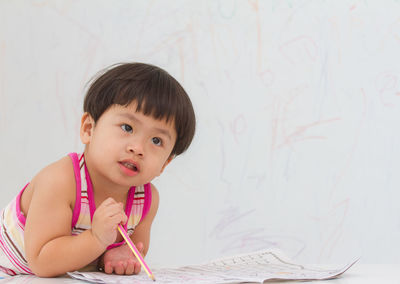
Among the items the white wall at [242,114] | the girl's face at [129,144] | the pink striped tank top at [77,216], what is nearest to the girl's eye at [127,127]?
the girl's face at [129,144]

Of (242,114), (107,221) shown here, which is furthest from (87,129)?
(242,114)

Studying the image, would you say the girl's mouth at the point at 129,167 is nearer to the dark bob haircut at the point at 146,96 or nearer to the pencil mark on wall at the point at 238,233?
the dark bob haircut at the point at 146,96

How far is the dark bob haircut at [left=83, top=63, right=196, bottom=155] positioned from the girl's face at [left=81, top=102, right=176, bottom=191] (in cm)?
1

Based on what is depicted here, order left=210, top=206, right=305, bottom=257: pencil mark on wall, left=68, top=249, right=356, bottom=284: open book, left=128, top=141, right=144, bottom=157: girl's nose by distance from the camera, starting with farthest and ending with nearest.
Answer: left=210, top=206, right=305, bottom=257: pencil mark on wall, left=128, top=141, right=144, bottom=157: girl's nose, left=68, top=249, right=356, bottom=284: open book

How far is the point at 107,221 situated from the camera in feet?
2.35

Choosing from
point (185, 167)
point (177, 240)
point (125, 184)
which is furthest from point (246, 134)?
point (125, 184)

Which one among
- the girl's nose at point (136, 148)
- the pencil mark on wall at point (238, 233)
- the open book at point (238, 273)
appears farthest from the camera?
the pencil mark on wall at point (238, 233)

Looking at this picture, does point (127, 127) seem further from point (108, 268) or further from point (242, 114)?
point (242, 114)

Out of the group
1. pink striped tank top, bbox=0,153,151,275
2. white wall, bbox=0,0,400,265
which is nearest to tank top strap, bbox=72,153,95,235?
pink striped tank top, bbox=0,153,151,275

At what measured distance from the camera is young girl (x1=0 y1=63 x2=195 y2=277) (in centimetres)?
73

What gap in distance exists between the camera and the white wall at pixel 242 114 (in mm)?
1501

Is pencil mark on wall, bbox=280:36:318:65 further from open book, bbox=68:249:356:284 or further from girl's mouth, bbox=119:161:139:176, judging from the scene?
girl's mouth, bbox=119:161:139:176

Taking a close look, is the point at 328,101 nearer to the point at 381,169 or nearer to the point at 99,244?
the point at 381,169

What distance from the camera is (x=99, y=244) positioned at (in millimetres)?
729
